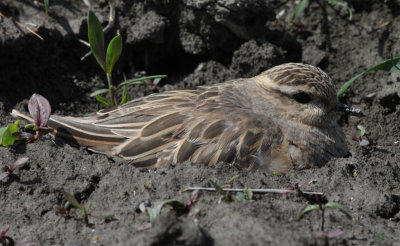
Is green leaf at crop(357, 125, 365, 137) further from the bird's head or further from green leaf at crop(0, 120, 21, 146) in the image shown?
green leaf at crop(0, 120, 21, 146)

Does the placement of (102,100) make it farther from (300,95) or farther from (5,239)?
(5,239)

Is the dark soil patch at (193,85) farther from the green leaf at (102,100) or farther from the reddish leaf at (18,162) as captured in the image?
the green leaf at (102,100)

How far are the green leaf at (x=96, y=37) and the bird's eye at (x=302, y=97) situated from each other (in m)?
2.24

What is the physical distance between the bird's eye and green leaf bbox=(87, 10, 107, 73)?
2239 mm

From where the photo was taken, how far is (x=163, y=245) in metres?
3.66

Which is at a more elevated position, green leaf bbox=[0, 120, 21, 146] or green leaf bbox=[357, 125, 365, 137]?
green leaf bbox=[0, 120, 21, 146]

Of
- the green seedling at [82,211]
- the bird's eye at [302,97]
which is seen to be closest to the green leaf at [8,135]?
the green seedling at [82,211]

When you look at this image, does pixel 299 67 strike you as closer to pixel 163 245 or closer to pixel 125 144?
pixel 125 144

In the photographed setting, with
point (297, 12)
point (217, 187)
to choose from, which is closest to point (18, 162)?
point (217, 187)

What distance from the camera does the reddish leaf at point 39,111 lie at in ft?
17.0

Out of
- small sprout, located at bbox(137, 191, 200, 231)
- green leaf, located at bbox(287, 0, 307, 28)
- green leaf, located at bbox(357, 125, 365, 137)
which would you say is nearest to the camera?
small sprout, located at bbox(137, 191, 200, 231)

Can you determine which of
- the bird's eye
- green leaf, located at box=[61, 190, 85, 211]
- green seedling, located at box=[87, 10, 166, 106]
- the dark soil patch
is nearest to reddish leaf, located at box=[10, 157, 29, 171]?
the dark soil patch

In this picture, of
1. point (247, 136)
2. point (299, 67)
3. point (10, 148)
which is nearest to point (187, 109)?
point (247, 136)

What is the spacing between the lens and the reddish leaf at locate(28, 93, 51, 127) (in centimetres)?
518
